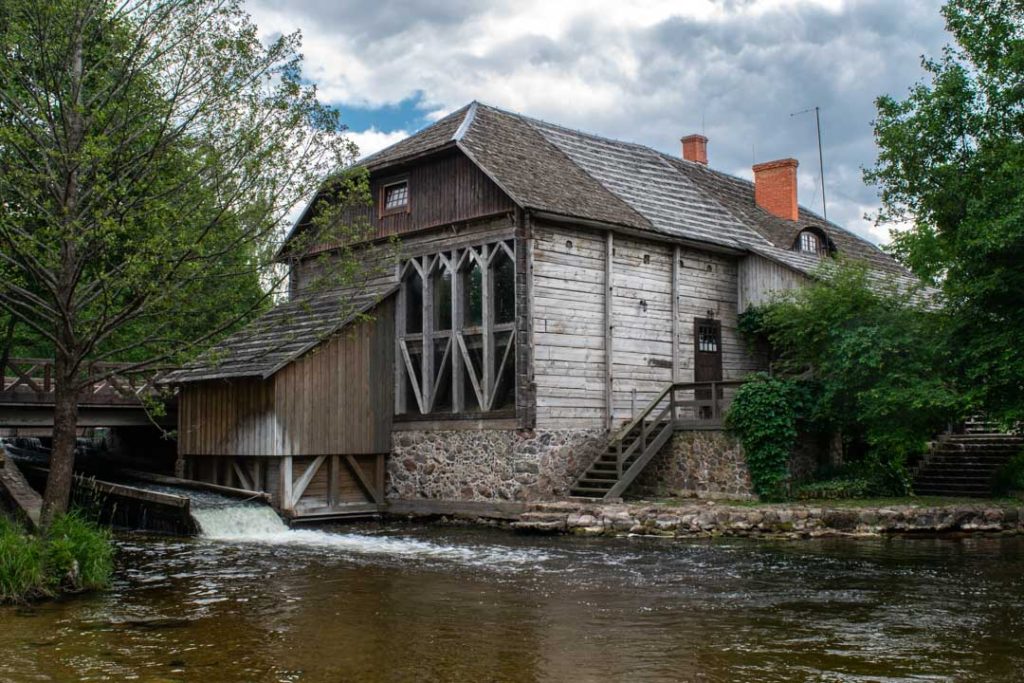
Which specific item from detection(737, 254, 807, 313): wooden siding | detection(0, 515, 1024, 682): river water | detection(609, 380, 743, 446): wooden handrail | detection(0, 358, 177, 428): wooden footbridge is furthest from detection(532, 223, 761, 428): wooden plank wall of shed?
detection(0, 358, 177, 428): wooden footbridge

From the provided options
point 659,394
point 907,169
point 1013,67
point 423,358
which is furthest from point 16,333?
point 1013,67

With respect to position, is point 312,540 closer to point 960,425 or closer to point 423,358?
point 423,358

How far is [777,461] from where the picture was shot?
19875 mm

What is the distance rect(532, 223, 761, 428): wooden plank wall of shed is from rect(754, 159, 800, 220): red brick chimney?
5555 millimetres

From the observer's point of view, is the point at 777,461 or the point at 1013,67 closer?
the point at 1013,67

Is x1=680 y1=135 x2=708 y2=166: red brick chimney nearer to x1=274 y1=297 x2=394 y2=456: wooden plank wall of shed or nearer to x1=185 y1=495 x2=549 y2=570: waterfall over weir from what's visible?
x1=274 y1=297 x2=394 y2=456: wooden plank wall of shed

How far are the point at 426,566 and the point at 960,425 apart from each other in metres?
16.4

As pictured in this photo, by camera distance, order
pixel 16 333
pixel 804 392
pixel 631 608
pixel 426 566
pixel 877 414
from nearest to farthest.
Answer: pixel 631 608 < pixel 426 566 < pixel 877 414 < pixel 804 392 < pixel 16 333

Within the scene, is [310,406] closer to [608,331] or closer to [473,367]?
[473,367]

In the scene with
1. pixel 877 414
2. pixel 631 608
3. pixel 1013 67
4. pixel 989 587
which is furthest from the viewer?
pixel 877 414

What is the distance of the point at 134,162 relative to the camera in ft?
43.2

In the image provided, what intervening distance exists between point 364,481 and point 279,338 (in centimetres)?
360

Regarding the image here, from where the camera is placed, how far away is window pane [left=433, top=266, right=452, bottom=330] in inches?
883

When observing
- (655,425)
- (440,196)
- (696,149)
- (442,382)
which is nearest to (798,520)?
(655,425)
